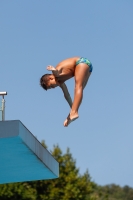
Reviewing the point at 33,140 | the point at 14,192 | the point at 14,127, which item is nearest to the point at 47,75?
the point at 14,127

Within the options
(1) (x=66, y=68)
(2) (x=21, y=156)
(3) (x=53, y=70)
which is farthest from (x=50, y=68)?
(2) (x=21, y=156)

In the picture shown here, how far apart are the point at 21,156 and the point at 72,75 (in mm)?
3229

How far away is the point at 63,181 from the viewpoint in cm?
3244

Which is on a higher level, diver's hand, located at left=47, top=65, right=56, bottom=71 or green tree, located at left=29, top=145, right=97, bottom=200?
green tree, located at left=29, top=145, right=97, bottom=200

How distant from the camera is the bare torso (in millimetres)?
8303

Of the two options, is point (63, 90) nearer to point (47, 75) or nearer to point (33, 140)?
point (47, 75)

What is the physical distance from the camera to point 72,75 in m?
8.46

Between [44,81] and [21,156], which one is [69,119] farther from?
[21,156]

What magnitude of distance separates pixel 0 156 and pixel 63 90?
2789mm

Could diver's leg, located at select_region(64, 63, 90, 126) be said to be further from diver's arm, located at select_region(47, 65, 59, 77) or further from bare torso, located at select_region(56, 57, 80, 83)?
diver's arm, located at select_region(47, 65, 59, 77)

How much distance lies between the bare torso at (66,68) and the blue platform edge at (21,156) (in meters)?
1.74

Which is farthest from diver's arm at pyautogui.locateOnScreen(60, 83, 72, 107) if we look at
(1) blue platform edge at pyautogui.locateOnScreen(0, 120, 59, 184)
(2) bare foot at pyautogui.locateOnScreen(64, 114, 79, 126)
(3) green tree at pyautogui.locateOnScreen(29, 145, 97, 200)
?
(3) green tree at pyautogui.locateOnScreen(29, 145, 97, 200)

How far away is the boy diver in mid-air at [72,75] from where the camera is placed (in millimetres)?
8219

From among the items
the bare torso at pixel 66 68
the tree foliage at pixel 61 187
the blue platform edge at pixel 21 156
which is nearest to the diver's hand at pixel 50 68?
the bare torso at pixel 66 68
